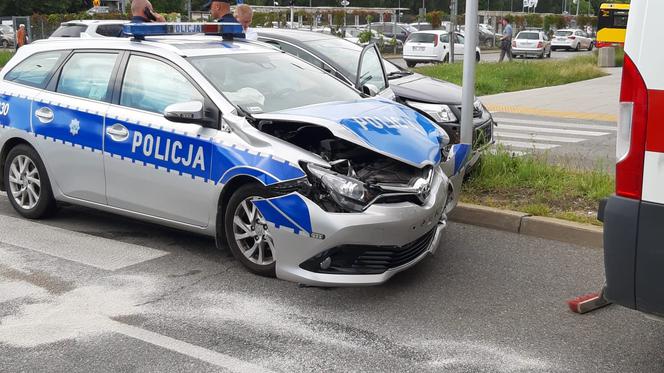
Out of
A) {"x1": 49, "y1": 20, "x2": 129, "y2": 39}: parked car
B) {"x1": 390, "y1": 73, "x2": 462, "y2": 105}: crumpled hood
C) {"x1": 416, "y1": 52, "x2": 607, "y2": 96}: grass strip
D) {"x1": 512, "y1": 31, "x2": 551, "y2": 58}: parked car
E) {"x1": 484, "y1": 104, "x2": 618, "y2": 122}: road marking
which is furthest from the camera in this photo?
{"x1": 512, "y1": 31, "x2": 551, "y2": 58}: parked car

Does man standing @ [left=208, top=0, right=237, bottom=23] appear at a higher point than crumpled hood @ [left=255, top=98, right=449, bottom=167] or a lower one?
higher

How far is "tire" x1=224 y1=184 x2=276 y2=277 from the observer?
5.27m

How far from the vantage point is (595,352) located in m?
4.29

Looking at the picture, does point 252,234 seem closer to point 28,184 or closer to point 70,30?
point 28,184

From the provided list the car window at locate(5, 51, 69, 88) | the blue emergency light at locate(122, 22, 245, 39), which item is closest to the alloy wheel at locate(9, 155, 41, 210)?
the car window at locate(5, 51, 69, 88)

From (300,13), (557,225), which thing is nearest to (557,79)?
(557,225)

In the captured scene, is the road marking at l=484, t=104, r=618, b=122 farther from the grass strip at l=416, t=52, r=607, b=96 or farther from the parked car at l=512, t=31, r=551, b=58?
the parked car at l=512, t=31, r=551, b=58

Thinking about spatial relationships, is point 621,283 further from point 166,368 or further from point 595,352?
point 166,368

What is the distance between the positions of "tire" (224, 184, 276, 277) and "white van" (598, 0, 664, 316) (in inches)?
94.9

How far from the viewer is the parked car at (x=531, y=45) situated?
45.9 m

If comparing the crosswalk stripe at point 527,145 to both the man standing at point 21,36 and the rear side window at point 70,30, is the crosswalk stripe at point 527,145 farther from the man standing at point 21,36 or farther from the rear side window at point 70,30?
the man standing at point 21,36

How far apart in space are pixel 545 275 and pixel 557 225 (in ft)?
3.25

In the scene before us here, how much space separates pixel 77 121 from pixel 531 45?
42.6m

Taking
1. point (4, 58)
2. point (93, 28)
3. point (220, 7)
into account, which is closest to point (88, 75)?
point (220, 7)
